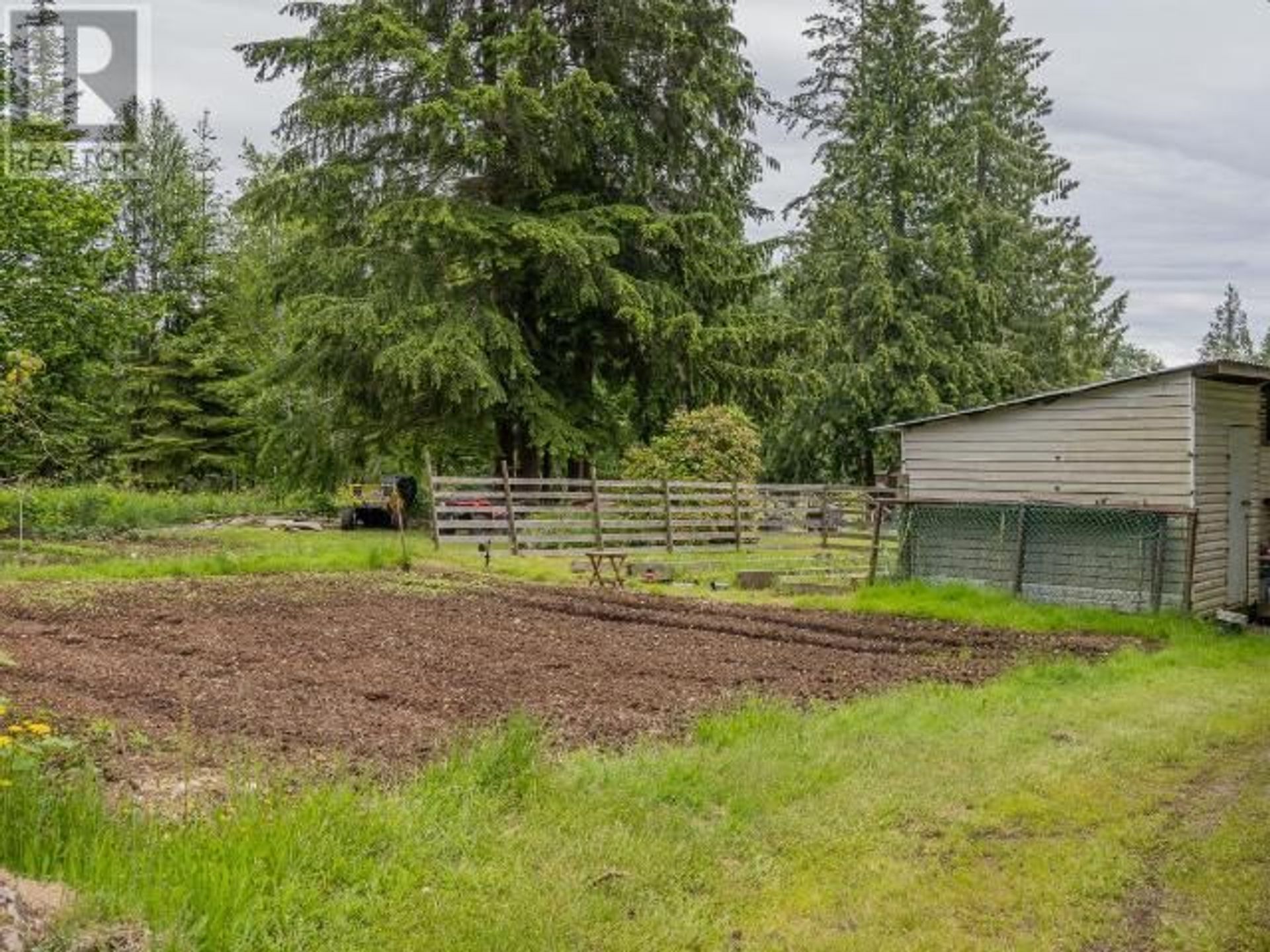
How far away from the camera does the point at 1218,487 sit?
1334 centimetres

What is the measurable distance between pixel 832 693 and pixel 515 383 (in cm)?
1601

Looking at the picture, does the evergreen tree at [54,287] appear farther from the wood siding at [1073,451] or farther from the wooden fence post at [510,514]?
the wood siding at [1073,451]

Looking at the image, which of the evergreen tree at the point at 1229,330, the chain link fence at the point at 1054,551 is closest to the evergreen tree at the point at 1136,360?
the evergreen tree at the point at 1229,330

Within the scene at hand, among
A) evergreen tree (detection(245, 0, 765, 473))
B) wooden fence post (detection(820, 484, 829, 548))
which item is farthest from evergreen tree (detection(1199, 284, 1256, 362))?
A: evergreen tree (detection(245, 0, 765, 473))

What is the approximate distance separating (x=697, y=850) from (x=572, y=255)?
1777 cm

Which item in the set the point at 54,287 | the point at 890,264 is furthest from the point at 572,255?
the point at 890,264

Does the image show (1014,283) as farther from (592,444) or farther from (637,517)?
(637,517)

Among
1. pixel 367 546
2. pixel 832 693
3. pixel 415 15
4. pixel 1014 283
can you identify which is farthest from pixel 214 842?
pixel 1014 283

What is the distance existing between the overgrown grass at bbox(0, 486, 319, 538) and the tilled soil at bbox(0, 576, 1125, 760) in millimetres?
10184

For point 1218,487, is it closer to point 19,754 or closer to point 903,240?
point 19,754

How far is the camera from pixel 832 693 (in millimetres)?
7836

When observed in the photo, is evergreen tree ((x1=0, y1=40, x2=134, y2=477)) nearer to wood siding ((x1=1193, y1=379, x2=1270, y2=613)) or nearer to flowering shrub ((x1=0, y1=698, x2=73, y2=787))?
flowering shrub ((x1=0, y1=698, x2=73, y2=787))

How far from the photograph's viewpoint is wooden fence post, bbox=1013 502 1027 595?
13633 mm
